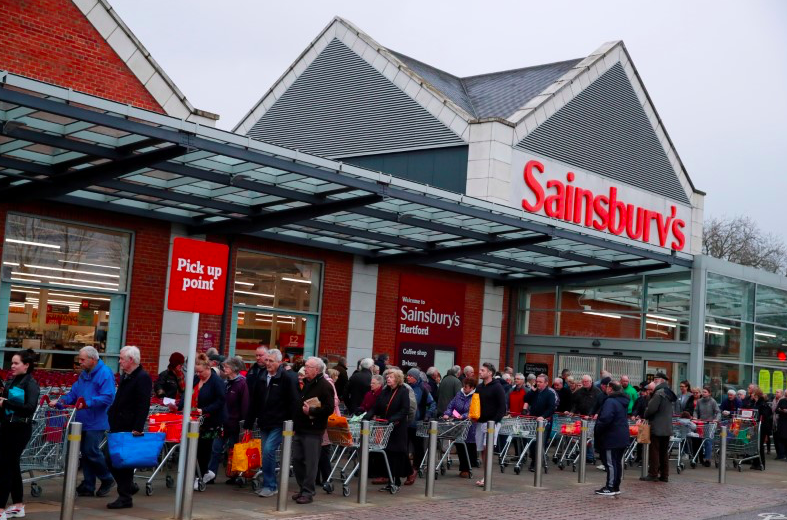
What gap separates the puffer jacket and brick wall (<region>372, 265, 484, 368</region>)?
333 inches

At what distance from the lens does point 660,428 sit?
16844 mm

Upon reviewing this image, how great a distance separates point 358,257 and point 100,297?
22.7 feet

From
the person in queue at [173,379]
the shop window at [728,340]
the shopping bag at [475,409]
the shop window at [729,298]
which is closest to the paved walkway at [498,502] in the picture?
the shopping bag at [475,409]

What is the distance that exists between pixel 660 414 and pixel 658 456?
0.83m

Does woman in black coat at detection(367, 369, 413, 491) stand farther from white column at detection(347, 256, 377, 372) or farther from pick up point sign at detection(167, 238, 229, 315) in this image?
white column at detection(347, 256, 377, 372)

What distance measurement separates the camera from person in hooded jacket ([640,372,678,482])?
55.3ft

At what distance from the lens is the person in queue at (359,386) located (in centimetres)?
1644

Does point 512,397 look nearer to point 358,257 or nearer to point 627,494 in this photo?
point 627,494

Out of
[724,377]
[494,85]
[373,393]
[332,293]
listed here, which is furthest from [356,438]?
[494,85]

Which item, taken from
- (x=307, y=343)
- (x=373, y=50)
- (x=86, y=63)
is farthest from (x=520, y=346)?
(x=86, y=63)

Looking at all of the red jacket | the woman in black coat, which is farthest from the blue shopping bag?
the red jacket

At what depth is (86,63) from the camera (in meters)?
18.5

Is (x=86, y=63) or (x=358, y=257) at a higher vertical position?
(x=86, y=63)

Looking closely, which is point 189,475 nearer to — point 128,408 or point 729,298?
point 128,408
